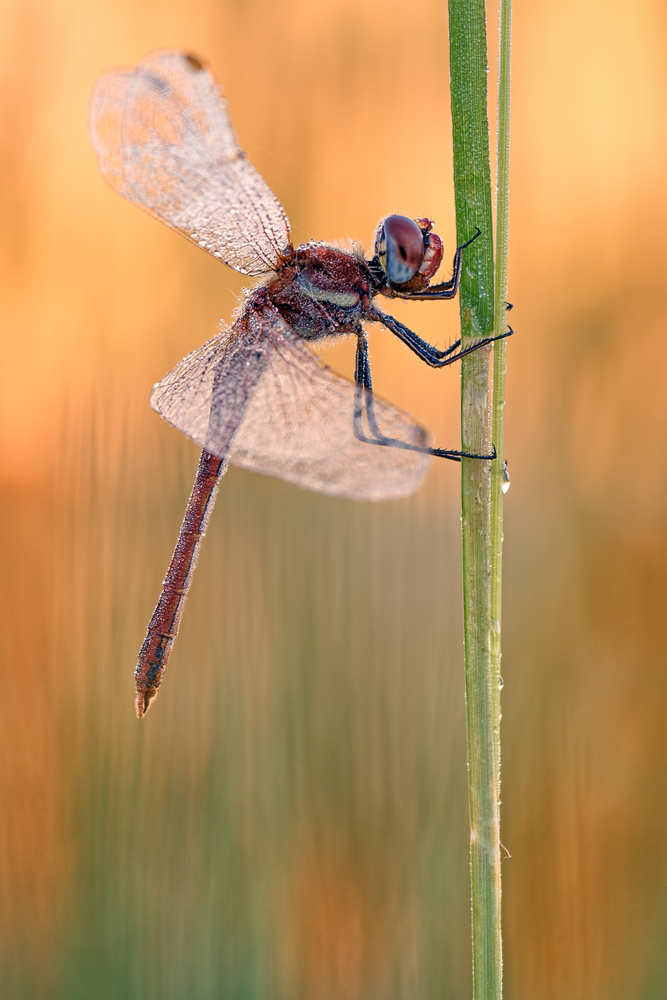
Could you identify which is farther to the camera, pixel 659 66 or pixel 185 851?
pixel 659 66

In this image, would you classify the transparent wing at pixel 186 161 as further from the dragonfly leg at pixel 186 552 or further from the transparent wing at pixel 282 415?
the dragonfly leg at pixel 186 552

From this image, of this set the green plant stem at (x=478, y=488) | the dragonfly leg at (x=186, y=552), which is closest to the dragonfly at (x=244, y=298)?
the dragonfly leg at (x=186, y=552)

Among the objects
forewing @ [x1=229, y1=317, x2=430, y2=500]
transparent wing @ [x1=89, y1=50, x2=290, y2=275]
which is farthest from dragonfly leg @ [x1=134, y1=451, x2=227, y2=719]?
transparent wing @ [x1=89, y1=50, x2=290, y2=275]

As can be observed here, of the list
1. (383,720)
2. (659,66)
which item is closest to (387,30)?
(659,66)

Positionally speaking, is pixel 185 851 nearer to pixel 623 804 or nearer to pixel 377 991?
pixel 377 991

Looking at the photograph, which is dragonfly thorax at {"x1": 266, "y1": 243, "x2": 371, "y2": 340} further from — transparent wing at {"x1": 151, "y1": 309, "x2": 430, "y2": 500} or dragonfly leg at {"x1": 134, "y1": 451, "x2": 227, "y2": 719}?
dragonfly leg at {"x1": 134, "y1": 451, "x2": 227, "y2": 719}

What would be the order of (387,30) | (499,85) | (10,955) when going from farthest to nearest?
(387,30), (10,955), (499,85)

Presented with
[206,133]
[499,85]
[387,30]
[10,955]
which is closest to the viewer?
[499,85]
